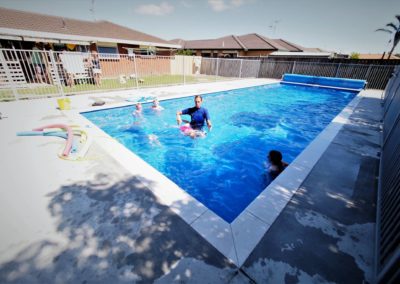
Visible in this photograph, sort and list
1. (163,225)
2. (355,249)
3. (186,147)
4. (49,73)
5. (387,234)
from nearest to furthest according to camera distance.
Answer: (387,234), (355,249), (163,225), (186,147), (49,73)

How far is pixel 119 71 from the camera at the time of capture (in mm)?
16734

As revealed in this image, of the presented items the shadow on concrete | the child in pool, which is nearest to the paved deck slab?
the shadow on concrete

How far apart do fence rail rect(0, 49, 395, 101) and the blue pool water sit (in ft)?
16.3

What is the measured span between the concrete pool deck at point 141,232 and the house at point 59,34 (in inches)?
557

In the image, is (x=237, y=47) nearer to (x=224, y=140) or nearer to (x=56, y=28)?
(x=56, y=28)

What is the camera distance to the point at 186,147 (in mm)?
6641

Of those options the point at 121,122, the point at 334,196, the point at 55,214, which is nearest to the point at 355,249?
the point at 334,196

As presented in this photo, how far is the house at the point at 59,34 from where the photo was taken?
1287cm

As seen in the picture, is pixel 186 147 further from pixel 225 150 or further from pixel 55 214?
pixel 55 214

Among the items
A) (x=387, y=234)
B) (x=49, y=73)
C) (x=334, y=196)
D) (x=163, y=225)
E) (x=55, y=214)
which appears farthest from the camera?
(x=49, y=73)

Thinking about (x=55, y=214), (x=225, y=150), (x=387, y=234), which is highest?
(x=387, y=234)

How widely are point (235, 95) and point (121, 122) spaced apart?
8799 mm

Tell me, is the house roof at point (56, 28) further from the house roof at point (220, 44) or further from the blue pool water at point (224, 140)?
the house roof at point (220, 44)

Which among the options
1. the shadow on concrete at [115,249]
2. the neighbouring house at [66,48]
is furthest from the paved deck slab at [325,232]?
the neighbouring house at [66,48]
